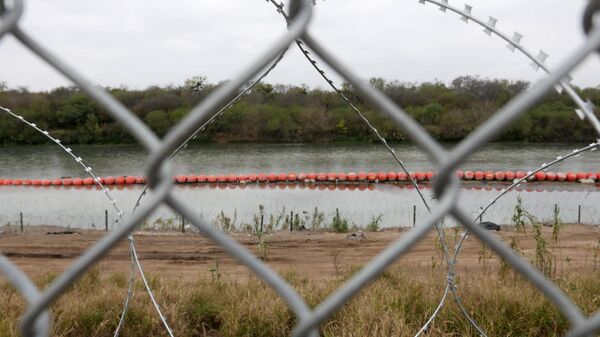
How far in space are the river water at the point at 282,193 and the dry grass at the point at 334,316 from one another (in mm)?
679

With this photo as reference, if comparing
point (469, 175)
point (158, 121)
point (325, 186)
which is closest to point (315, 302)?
point (325, 186)

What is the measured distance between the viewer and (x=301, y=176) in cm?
1659

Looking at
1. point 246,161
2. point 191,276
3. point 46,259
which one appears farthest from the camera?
point 246,161

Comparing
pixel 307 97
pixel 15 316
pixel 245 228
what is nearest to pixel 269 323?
pixel 15 316

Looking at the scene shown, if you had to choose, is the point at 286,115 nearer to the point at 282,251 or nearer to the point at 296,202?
the point at 296,202

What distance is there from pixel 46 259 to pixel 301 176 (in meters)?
9.93

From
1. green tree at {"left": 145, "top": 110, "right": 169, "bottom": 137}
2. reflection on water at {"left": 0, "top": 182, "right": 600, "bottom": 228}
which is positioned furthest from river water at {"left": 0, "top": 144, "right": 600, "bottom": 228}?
green tree at {"left": 145, "top": 110, "right": 169, "bottom": 137}

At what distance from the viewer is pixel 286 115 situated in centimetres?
3462

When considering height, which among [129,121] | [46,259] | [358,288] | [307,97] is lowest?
[46,259]

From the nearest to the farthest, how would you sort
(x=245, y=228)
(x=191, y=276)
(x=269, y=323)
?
(x=269, y=323) → (x=191, y=276) → (x=245, y=228)

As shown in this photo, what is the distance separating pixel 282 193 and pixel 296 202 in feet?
5.46

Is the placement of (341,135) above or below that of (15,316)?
above

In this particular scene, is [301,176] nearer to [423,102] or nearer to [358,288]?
[358,288]

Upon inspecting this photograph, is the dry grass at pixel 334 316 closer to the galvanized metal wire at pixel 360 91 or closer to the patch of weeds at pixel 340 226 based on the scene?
the galvanized metal wire at pixel 360 91
